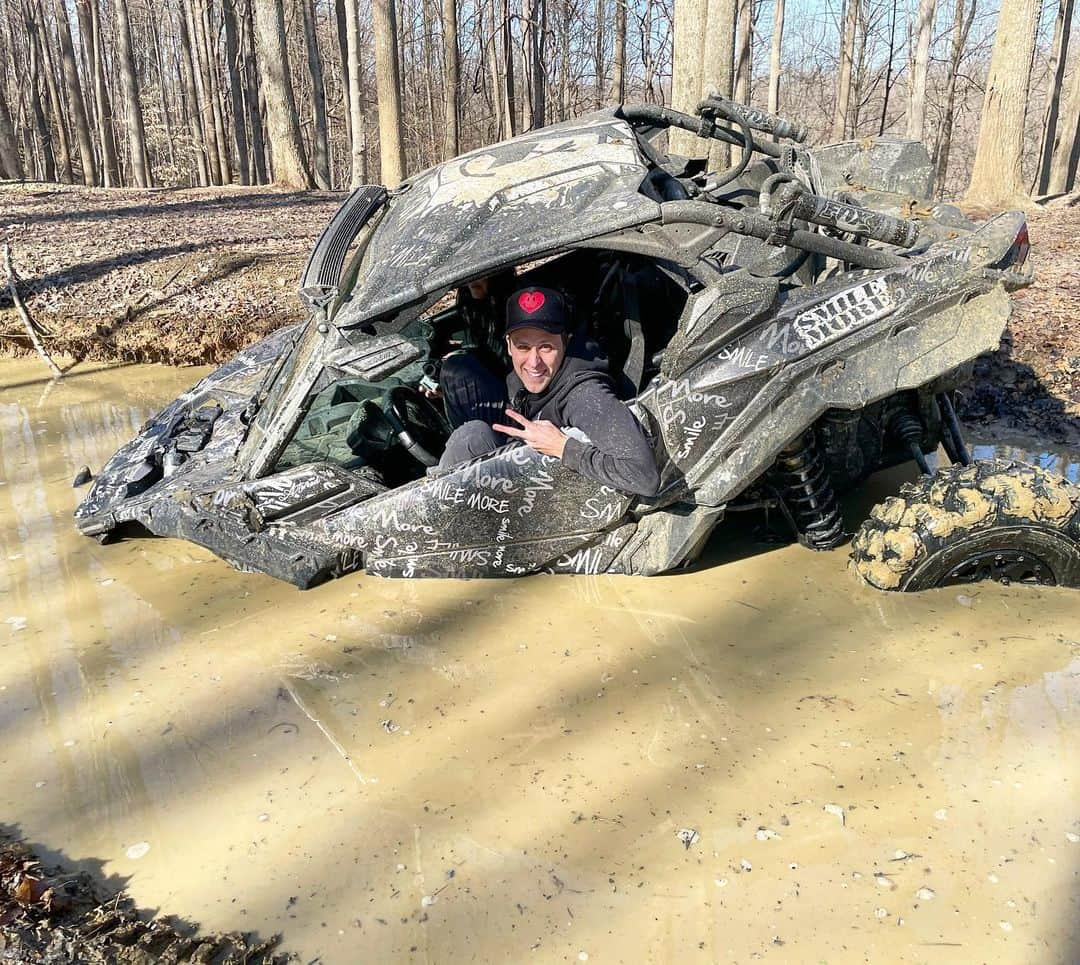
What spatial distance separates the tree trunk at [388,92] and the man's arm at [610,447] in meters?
9.45

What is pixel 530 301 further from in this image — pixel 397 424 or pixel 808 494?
pixel 808 494

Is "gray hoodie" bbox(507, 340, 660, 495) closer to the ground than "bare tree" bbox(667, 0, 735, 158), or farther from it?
closer to the ground

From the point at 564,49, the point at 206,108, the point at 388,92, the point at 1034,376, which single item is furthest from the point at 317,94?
the point at 1034,376

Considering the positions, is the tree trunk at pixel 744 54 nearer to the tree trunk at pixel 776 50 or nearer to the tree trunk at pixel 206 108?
the tree trunk at pixel 776 50

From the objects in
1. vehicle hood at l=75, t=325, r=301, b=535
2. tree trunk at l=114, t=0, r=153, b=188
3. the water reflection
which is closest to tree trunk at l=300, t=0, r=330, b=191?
tree trunk at l=114, t=0, r=153, b=188

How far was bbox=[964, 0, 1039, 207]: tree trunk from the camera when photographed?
38.9 ft

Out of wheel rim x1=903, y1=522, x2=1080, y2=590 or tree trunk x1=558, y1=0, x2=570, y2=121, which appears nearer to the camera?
wheel rim x1=903, y1=522, x2=1080, y2=590

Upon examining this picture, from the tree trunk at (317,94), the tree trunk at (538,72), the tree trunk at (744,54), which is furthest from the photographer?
the tree trunk at (538,72)

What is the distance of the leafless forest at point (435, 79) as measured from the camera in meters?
12.0

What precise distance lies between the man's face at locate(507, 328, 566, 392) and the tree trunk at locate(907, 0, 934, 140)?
14.6 meters

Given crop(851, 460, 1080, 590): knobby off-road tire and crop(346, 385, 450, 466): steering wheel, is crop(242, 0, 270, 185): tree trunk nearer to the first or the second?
crop(346, 385, 450, 466): steering wheel

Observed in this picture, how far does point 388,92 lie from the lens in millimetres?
11773

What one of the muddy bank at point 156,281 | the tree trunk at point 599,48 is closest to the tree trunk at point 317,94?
the muddy bank at point 156,281

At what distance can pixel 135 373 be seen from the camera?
752cm
